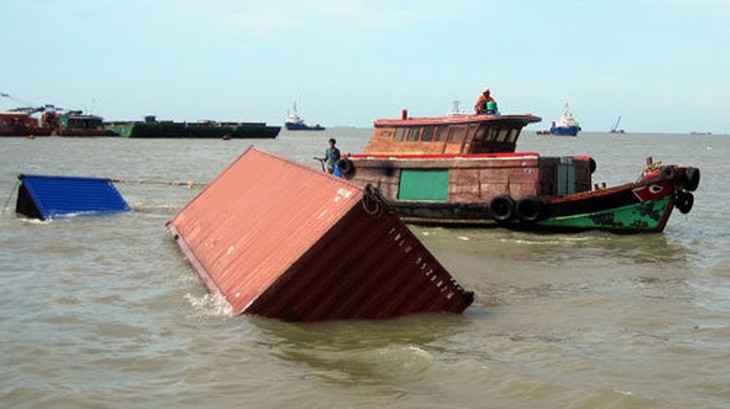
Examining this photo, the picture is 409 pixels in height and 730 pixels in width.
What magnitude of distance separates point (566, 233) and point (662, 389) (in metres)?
11.6

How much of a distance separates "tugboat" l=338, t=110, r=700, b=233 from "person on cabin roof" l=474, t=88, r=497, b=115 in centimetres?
64

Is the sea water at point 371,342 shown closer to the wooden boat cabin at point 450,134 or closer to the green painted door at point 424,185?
the green painted door at point 424,185

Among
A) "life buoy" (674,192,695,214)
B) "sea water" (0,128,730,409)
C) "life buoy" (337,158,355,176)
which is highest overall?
"life buoy" (337,158,355,176)

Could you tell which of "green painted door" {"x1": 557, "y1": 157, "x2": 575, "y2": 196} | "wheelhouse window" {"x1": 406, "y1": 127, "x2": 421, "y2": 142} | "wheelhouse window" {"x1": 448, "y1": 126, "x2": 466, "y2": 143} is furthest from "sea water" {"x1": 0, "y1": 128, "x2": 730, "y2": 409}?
"wheelhouse window" {"x1": 406, "y1": 127, "x2": 421, "y2": 142}

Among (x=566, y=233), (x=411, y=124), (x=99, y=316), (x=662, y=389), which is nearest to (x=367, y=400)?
(x=662, y=389)

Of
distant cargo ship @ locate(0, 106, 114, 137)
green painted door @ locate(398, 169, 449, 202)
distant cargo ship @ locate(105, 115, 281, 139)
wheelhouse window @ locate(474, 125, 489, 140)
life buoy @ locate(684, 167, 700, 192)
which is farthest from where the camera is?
distant cargo ship @ locate(105, 115, 281, 139)

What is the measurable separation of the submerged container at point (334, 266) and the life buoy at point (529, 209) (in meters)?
8.83

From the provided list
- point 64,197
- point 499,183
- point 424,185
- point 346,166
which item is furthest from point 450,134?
point 64,197

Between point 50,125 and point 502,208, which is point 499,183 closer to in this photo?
point 502,208

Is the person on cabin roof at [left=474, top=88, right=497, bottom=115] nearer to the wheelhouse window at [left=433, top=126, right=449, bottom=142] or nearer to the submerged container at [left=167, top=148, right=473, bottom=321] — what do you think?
the wheelhouse window at [left=433, top=126, right=449, bottom=142]

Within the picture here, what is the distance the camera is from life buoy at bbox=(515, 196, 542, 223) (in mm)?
18016

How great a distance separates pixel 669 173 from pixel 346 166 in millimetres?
7964

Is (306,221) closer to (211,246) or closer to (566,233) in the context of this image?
(211,246)

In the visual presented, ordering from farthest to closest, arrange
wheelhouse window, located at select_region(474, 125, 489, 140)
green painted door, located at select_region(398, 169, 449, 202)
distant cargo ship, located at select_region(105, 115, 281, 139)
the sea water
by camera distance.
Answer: distant cargo ship, located at select_region(105, 115, 281, 139) → wheelhouse window, located at select_region(474, 125, 489, 140) → green painted door, located at select_region(398, 169, 449, 202) → the sea water
